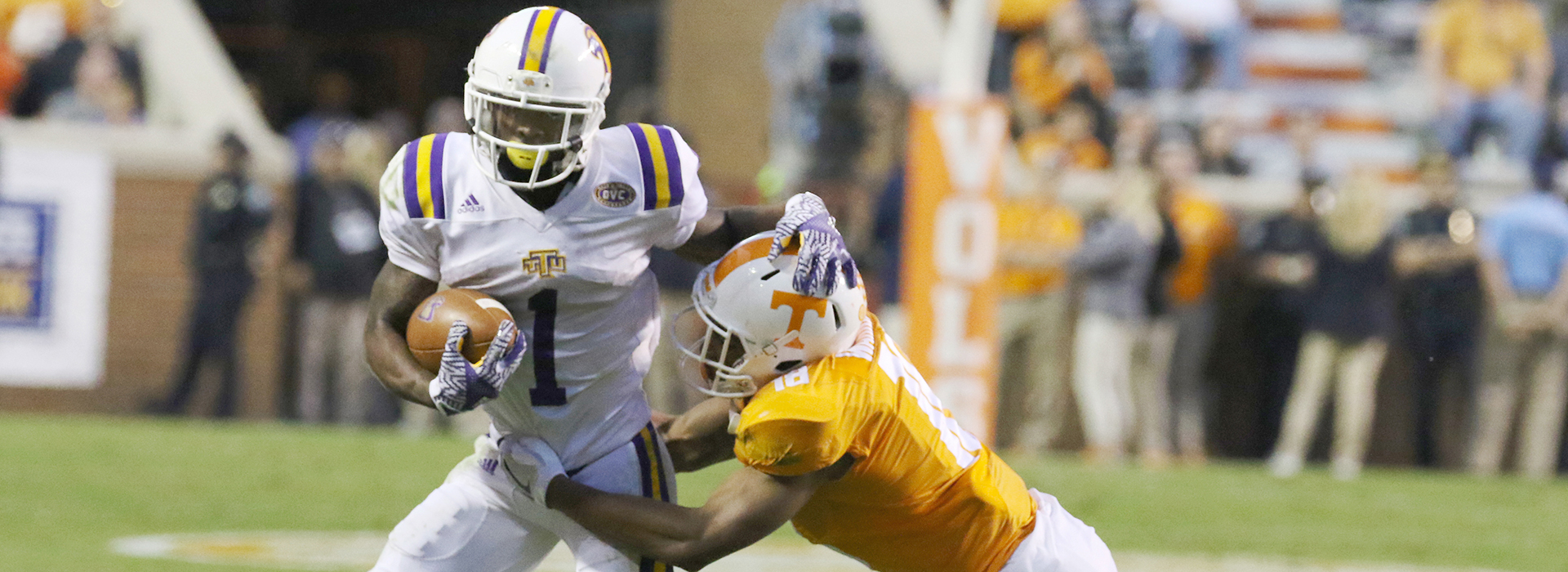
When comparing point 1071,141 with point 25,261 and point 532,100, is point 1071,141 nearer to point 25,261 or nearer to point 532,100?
point 25,261

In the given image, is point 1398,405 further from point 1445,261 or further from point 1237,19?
point 1237,19

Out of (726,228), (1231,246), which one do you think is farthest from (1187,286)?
(726,228)

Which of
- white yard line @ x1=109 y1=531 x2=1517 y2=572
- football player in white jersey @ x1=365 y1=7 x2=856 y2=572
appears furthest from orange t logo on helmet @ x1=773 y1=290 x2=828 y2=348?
white yard line @ x1=109 y1=531 x2=1517 y2=572

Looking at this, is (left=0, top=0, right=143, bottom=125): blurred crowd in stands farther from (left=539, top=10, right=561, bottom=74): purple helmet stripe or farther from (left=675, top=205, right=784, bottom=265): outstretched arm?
(left=539, top=10, right=561, bottom=74): purple helmet stripe

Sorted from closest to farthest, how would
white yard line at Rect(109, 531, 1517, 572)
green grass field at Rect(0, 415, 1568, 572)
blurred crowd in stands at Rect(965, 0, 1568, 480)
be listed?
white yard line at Rect(109, 531, 1517, 572) → green grass field at Rect(0, 415, 1568, 572) → blurred crowd in stands at Rect(965, 0, 1568, 480)

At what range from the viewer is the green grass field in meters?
7.76

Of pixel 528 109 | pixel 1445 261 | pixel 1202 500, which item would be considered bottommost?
pixel 1202 500

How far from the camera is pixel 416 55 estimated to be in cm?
1861

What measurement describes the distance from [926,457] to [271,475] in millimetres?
6085

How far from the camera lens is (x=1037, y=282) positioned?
453 inches

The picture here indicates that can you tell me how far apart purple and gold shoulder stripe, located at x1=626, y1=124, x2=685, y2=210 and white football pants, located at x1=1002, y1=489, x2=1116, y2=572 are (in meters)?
1.05

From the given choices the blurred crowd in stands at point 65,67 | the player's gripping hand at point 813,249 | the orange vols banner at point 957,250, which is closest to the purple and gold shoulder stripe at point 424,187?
the player's gripping hand at point 813,249

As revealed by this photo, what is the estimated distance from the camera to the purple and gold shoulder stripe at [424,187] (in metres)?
4.18

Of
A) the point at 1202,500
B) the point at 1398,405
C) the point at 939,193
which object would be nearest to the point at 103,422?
the point at 939,193
